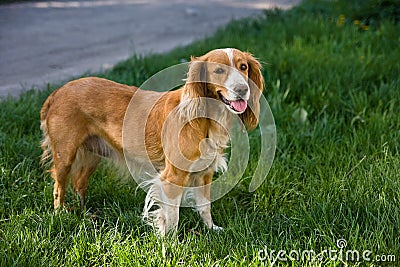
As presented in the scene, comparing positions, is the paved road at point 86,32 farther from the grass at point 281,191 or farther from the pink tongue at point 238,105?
the pink tongue at point 238,105

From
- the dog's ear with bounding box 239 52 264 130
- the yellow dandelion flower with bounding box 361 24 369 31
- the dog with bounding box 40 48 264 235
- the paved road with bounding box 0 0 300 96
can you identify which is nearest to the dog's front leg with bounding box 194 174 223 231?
the dog with bounding box 40 48 264 235

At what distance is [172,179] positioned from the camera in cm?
341

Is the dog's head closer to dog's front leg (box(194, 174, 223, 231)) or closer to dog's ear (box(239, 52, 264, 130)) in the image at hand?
dog's ear (box(239, 52, 264, 130))

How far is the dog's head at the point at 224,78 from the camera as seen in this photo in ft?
10.2

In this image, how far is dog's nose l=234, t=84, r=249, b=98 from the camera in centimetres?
308

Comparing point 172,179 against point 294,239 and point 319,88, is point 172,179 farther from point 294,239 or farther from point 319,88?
point 319,88

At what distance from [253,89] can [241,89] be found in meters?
0.37

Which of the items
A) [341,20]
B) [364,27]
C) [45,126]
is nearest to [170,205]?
[45,126]

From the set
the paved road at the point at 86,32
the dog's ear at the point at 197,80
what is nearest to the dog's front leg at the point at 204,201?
the dog's ear at the point at 197,80

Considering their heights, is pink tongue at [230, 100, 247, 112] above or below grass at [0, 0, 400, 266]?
above

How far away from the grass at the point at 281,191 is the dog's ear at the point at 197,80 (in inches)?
34.0

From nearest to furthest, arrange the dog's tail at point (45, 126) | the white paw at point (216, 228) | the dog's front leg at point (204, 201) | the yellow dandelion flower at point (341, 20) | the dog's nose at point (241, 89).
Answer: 1. the dog's nose at point (241, 89)
2. the white paw at point (216, 228)
3. the dog's front leg at point (204, 201)
4. the dog's tail at point (45, 126)
5. the yellow dandelion flower at point (341, 20)

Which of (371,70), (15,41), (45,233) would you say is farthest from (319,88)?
(15,41)

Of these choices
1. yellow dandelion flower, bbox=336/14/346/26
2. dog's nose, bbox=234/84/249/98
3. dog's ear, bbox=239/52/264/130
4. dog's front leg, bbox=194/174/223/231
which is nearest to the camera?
dog's nose, bbox=234/84/249/98
